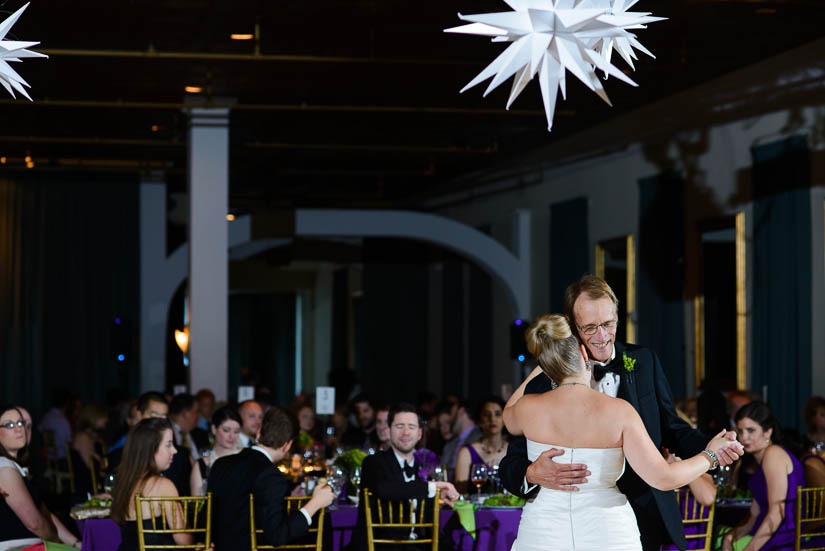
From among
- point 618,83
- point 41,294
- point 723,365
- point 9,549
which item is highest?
point 618,83

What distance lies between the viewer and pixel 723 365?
39.1 ft

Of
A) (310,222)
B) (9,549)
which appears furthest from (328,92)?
(9,549)

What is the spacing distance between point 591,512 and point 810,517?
3372mm

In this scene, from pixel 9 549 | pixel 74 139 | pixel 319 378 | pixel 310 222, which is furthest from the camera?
pixel 319 378

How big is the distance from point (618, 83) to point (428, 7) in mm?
2964

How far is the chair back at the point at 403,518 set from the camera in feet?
18.1

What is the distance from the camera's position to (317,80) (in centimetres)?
1101

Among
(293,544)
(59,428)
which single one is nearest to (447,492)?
(293,544)

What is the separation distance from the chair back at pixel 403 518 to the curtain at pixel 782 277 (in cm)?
549

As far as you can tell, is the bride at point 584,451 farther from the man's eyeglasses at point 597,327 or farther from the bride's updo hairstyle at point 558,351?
the man's eyeglasses at point 597,327

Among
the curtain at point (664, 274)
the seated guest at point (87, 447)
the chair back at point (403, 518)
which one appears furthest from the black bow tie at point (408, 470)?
the curtain at point (664, 274)

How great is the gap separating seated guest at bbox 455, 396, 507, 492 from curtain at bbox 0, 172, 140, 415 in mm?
9649

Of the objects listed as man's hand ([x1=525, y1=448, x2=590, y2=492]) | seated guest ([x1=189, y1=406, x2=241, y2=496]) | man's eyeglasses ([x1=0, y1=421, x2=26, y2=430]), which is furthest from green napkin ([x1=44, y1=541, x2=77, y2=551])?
man's hand ([x1=525, y1=448, x2=590, y2=492])

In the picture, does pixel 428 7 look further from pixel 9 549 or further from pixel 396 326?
pixel 396 326
